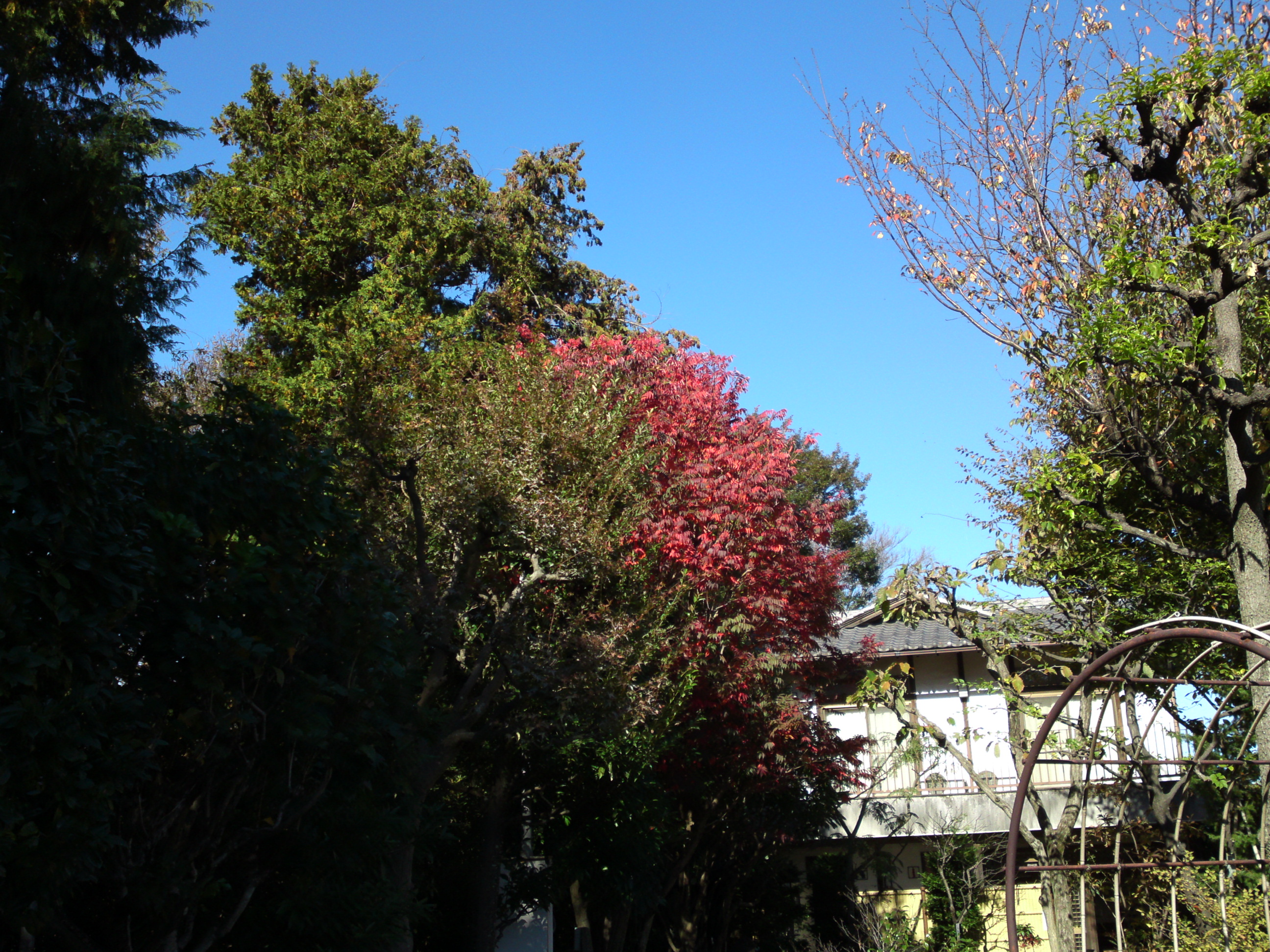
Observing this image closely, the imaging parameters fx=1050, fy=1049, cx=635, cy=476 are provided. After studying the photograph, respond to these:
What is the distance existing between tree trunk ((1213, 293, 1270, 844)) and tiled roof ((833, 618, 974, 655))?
9711 millimetres

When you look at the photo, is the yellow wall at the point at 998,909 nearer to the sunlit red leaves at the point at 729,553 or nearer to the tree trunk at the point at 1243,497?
the sunlit red leaves at the point at 729,553

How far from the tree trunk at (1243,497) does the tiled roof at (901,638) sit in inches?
382

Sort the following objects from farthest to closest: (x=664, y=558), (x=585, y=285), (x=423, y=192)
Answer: (x=585, y=285), (x=423, y=192), (x=664, y=558)

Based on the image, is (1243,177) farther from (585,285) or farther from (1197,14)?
(585,285)

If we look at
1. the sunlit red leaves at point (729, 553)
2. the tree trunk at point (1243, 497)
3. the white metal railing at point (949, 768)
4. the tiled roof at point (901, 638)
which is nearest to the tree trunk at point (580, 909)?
the sunlit red leaves at point (729, 553)

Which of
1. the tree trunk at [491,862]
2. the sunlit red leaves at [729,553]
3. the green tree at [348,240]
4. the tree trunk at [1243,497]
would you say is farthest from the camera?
the green tree at [348,240]

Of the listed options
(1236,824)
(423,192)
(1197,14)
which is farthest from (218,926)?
(423,192)

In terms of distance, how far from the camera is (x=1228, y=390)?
10.2m

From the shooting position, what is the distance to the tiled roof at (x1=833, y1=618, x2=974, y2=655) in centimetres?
2169

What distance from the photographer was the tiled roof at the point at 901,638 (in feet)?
71.2

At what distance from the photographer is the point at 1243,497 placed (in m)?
10.6

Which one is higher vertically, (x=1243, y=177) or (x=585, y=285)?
(x=585, y=285)

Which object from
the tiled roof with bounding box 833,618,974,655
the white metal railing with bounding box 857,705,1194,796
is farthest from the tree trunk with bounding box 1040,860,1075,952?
the tiled roof with bounding box 833,618,974,655

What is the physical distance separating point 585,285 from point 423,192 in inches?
169
